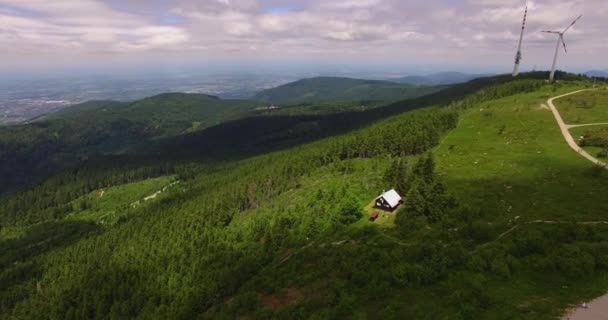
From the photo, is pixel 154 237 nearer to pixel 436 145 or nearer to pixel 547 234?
pixel 436 145

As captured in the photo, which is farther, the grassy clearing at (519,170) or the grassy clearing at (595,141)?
the grassy clearing at (595,141)

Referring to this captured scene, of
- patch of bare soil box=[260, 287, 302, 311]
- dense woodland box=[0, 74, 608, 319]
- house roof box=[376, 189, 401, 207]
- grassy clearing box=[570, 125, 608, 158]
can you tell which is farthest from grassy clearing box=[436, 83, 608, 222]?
patch of bare soil box=[260, 287, 302, 311]

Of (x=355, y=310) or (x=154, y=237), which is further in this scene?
(x=154, y=237)

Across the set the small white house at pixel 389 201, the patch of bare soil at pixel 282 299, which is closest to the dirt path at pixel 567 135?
the small white house at pixel 389 201

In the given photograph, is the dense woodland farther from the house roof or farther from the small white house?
the small white house

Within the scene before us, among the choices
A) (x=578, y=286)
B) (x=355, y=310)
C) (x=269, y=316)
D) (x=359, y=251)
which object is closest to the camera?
(x=578, y=286)

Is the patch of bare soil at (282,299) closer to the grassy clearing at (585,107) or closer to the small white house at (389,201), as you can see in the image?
the small white house at (389,201)

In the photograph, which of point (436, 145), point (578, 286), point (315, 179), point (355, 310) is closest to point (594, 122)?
point (436, 145)
